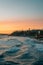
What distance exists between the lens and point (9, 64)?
1662 cm

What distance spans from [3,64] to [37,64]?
3.11 m

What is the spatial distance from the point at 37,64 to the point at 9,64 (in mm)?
2569

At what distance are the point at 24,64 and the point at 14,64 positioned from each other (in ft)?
3.03

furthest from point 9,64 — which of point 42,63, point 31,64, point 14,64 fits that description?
point 42,63

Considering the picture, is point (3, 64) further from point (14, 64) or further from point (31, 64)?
point (31, 64)

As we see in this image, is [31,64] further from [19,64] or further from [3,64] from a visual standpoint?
[3,64]

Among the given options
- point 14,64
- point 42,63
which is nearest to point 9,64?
point 14,64

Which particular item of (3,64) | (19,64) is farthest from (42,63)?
(3,64)

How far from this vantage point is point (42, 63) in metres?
17.5

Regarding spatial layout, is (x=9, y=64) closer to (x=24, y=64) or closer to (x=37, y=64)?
(x=24, y=64)

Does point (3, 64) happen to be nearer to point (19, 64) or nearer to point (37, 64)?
point (19, 64)

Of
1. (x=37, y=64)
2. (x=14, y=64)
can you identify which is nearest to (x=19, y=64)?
(x=14, y=64)

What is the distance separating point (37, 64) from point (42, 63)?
33.9 inches

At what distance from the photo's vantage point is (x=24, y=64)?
16.9 m
